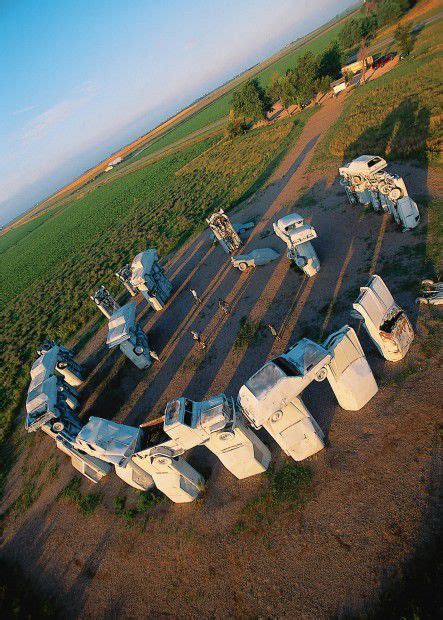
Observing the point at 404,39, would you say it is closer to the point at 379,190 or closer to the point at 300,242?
the point at 379,190

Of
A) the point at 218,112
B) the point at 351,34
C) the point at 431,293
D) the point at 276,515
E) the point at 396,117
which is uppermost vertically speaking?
the point at 218,112

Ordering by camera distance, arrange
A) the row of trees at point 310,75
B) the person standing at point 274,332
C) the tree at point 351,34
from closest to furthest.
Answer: the person standing at point 274,332
the row of trees at point 310,75
the tree at point 351,34

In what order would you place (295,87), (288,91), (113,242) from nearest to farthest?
(113,242)
(295,87)
(288,91)

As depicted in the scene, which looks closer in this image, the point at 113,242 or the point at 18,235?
the point at 113,242

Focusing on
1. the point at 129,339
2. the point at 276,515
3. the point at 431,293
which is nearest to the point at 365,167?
the point at 431,293

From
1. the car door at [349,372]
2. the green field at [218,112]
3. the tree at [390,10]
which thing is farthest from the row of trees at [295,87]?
the car door at [349,372]

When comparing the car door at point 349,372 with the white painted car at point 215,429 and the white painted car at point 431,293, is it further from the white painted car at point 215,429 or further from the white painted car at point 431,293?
the white painted car at point 431,293
